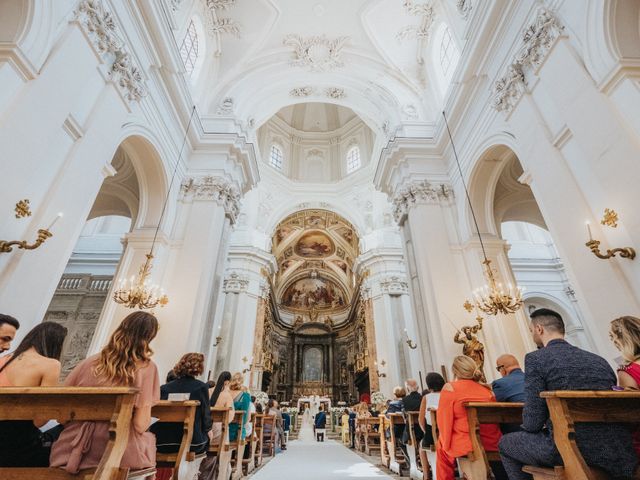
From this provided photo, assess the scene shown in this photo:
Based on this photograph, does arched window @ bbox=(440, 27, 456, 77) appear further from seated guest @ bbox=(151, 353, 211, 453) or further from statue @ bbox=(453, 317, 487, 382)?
seated guest @ bbox=(151, 353, 211, 453)

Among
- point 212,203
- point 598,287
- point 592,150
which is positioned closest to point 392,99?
point 212,203

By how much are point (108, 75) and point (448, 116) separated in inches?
275

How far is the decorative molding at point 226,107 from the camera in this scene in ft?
31.2

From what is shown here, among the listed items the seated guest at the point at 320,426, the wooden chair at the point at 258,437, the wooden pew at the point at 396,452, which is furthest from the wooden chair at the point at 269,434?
the seated guest at the point at 320,426

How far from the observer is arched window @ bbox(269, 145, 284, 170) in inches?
698

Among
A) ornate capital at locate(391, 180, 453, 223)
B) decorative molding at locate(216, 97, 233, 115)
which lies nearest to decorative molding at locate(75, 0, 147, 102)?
decorative molding at locate(216, 97, 233, 115)

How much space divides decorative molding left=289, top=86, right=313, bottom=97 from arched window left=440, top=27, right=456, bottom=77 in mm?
4624

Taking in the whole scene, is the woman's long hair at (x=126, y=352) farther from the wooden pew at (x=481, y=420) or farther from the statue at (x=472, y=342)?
the statue at (x=472, y=342)

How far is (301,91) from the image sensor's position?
39.1ft

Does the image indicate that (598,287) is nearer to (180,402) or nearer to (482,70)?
(180,402)

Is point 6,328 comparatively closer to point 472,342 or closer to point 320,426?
point 472,342

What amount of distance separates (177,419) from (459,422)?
2012mm

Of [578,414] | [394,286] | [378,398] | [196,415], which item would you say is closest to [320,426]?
[378,398]

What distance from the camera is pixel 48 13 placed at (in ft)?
12.4
